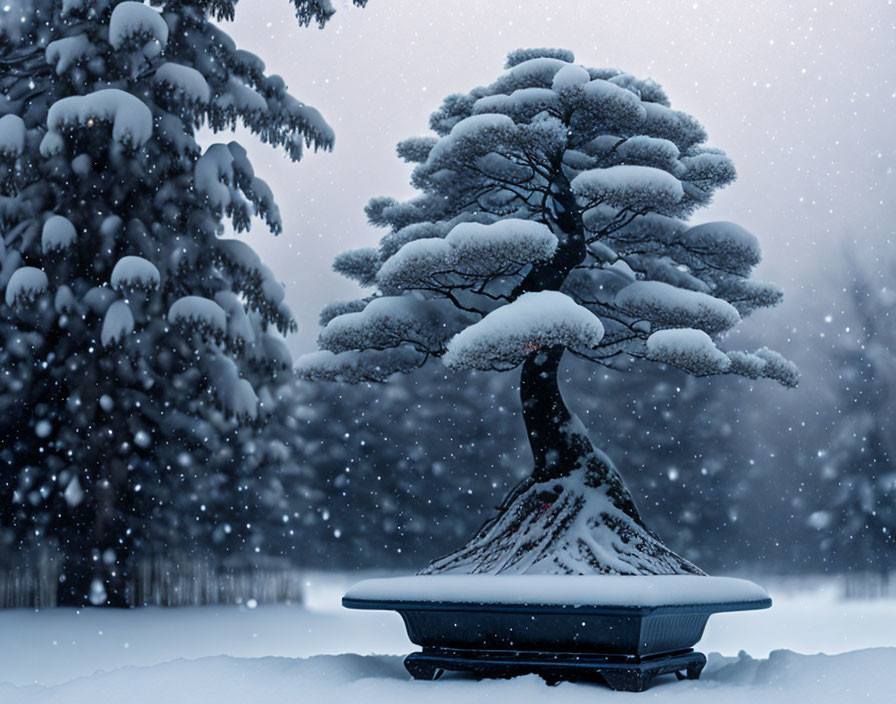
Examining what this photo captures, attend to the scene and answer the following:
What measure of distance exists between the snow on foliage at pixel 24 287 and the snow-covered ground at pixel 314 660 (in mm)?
2861

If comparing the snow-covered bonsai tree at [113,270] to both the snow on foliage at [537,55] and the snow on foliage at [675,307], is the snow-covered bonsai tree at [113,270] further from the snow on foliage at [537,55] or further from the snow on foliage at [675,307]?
the snow on foliage at [675,307]

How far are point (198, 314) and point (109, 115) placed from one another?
1.91 meters

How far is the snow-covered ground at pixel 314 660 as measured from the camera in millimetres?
4652

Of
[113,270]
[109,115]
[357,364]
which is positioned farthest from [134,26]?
[357,364]

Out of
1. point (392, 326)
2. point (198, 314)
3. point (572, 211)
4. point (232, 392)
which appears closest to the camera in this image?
point (392, 326)

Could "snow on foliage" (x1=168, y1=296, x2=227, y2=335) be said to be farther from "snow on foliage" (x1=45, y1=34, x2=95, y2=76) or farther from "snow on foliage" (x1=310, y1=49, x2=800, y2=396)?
"snow on foliage" (x1=310, y1=49, x2=800, y2=396)

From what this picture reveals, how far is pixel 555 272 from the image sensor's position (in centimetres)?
605

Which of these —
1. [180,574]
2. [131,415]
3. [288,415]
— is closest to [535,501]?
[131,415]

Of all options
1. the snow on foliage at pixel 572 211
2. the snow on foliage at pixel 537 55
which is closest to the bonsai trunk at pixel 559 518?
the snow on foliage at pixel 572 211

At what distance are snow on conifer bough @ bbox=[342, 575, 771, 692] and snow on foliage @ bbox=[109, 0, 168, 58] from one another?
A: 5640 millimetres

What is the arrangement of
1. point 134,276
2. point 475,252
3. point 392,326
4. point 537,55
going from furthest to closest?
point 134,276 < point 537,55 < point 392,326 < point 475,252

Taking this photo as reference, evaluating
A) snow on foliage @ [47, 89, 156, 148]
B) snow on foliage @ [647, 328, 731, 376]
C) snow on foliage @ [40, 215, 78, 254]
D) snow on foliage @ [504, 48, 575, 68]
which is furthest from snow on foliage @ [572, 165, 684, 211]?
snow on foliage @ [40, 215, 78, 254]

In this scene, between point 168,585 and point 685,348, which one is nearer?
point 685,348

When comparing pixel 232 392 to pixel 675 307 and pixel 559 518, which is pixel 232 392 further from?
pixel 675 307
